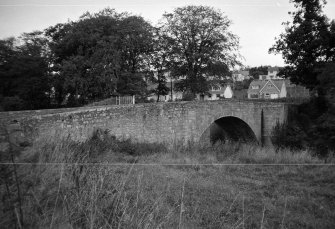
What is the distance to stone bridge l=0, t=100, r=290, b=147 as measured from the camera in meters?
7.94

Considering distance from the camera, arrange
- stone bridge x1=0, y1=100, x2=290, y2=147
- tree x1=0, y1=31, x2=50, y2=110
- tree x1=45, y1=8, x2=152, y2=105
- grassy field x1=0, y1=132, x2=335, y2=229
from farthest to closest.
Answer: tree x1=0, y1=31, x2=50, y2=110 < tree x1=45, y1=8, x2=152, y2=105 < stone bridge x1=0, y1=100, x2=290, y2=147 < grassy field x1=0, y1=132, x2=335, y2=229

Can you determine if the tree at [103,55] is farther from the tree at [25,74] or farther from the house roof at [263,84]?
the house roof at [263,84]

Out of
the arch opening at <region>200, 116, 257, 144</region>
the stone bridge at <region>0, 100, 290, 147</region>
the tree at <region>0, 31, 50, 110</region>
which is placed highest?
the tree at <region>0, 31, 50, 110</region>

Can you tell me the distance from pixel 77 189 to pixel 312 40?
19682mm

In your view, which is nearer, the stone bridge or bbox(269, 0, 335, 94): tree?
the stone bridge

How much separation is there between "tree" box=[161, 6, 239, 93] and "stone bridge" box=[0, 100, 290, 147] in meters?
6.20

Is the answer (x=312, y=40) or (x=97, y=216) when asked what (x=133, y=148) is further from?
(x=312, y=40)

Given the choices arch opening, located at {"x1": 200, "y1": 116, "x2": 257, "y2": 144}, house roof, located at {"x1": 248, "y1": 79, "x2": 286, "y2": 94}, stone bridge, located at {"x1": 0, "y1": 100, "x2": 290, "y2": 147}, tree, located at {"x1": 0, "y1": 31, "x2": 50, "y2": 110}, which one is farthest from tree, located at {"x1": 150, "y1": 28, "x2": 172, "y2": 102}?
house roof, located at {"x1": 248, "y1": 79, "x2": 286, "y2": 94}

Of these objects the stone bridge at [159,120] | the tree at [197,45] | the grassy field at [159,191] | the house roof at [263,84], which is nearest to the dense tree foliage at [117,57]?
the tree at [197,45]

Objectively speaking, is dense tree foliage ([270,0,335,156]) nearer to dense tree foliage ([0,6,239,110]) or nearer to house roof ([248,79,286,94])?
dense tree foliage ([0,6,239,110])

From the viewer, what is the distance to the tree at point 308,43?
1764 cm

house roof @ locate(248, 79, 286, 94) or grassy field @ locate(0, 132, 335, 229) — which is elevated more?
house roof @ locate(248, 79, 286, 94)

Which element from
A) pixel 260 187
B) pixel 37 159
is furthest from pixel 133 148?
pixel 37 159

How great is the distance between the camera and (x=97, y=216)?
249 centimetres
